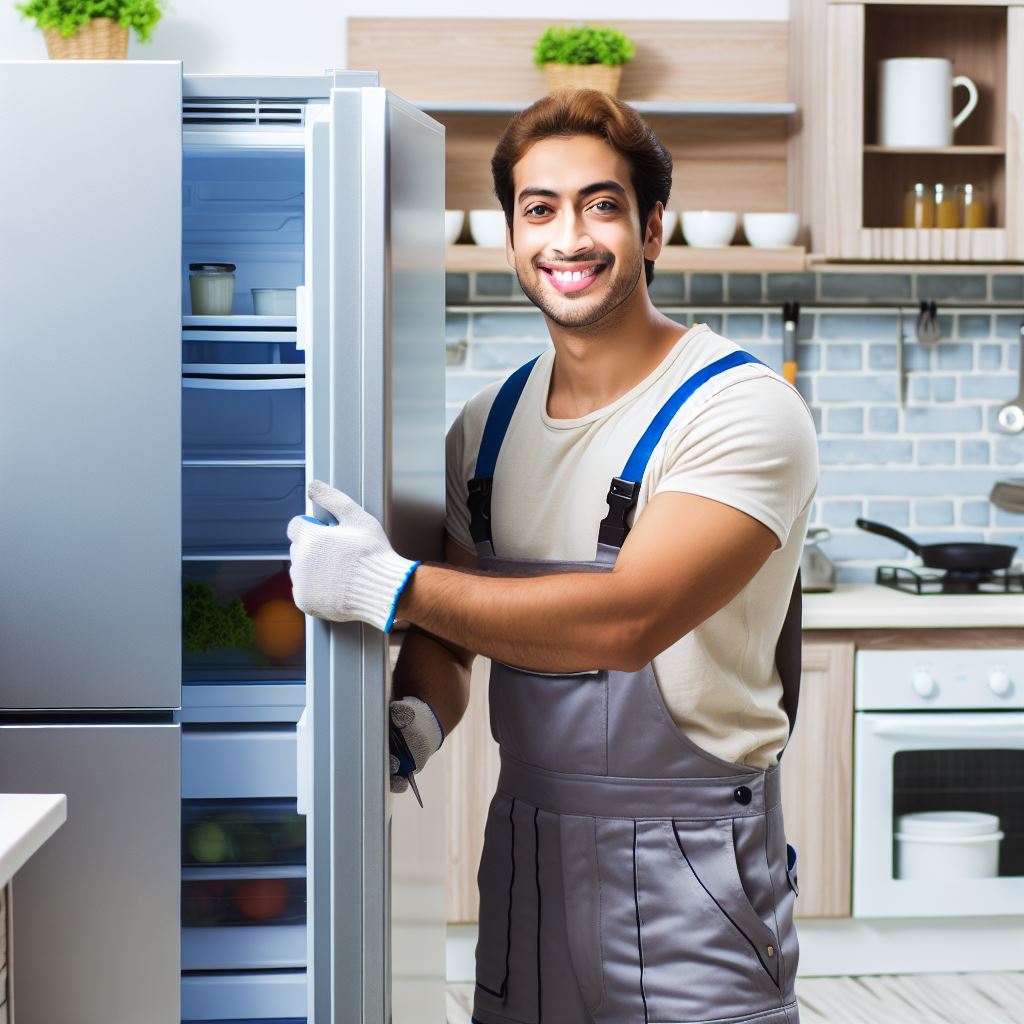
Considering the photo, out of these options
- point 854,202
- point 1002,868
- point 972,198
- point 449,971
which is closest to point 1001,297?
point 972,198

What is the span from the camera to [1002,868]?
9.84 ft

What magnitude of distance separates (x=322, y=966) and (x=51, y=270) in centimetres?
89

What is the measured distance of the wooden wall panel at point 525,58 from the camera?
10.7 ft

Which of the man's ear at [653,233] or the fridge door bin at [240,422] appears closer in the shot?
the man's ear at [653,233]

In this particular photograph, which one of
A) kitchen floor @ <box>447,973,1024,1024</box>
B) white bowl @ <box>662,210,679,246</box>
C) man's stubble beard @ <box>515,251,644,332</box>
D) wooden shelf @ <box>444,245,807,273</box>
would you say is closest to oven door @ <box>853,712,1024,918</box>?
kitchen floor @ <box>447,973,1024,1024</box>

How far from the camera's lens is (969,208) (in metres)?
3.13

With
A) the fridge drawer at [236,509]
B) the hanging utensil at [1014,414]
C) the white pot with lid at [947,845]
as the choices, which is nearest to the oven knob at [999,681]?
the white pot with lid at [947,845]

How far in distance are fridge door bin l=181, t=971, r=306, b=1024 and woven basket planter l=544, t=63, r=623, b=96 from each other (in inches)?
85.7

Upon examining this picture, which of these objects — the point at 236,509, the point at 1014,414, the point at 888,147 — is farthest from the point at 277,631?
the point at 1014,414

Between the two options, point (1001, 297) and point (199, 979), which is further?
point (1001, 297)

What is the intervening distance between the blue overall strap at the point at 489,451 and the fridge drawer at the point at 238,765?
0.42 meters

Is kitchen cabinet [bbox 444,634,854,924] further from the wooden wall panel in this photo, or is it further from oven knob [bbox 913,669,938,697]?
the wooden wall panel

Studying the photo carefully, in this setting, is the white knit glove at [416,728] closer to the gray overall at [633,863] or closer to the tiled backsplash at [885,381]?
the gray overall at [633,863]

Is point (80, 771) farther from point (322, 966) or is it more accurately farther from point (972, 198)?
point (972, 198)
